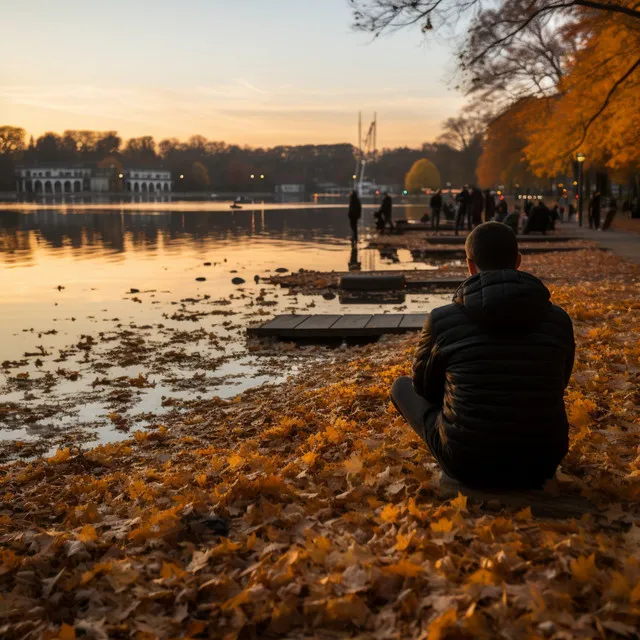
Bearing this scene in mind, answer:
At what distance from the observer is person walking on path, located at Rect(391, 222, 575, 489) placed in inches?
146

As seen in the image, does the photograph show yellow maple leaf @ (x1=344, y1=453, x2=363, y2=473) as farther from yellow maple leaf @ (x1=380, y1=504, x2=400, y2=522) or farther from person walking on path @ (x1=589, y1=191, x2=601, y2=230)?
person walking on path @ (x1=589, y1=191, x2=601, y2=230)

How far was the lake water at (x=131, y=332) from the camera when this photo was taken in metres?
7.72

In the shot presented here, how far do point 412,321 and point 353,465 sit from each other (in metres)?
6.41

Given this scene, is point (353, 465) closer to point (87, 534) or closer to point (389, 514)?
point (389, 514)

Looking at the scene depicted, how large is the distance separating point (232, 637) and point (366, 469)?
1.81m

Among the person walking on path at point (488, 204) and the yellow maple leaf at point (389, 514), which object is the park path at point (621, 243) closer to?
the person walking on path at point (488, 204)

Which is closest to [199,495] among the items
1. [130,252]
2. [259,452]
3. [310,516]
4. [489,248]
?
[310,516]

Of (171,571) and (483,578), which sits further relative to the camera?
(171,571)

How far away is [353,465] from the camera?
4.83 m

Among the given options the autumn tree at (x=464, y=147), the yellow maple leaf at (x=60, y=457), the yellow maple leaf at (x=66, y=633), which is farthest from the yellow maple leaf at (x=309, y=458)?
the autumn tree at (x=464, y=147)

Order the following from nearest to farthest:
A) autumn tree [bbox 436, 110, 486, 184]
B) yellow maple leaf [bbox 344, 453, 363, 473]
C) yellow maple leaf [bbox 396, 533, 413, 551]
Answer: yellow maple leaf [bbox 396, 533, 413, 551] < yellow maple leaf [bbox 344, 453, 363, 473] < autumn tree [bbox 436, 110, 486, 184]

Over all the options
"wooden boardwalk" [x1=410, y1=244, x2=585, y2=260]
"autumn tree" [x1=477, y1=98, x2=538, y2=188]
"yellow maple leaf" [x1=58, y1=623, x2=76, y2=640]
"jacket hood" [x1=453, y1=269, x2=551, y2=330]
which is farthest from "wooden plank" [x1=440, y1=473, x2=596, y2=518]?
"autumn tree" [x1=477, y1=98, x2=538, y2=188]

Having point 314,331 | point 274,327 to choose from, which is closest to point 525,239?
point 314,331

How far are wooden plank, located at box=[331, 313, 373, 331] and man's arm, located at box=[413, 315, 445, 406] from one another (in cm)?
650
